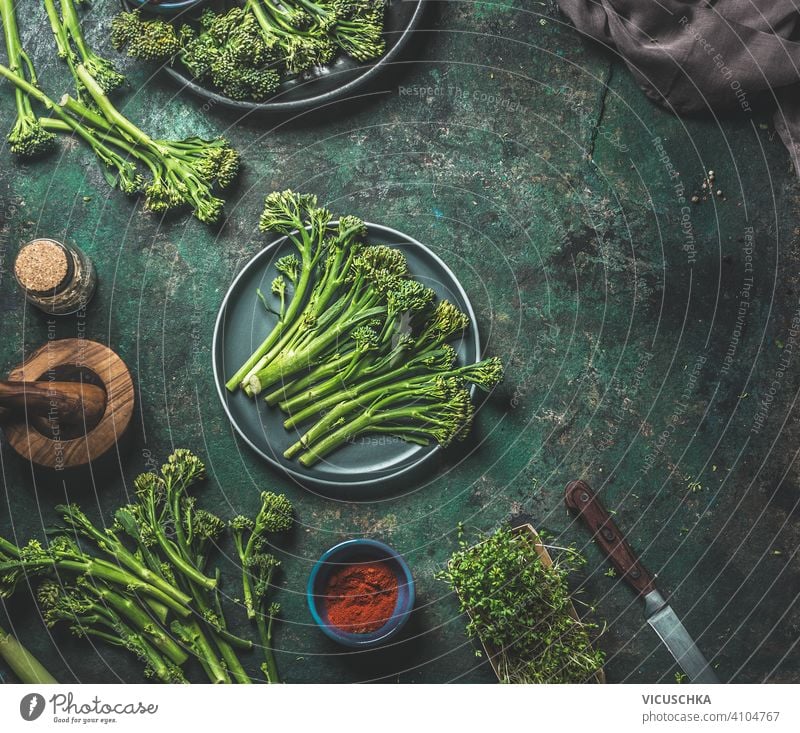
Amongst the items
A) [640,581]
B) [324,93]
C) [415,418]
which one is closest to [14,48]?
[324,93]

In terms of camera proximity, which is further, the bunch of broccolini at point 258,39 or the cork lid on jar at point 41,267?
the bunch of broccolini at point 258,39

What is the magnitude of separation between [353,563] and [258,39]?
173 cm

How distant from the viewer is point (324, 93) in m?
2.38

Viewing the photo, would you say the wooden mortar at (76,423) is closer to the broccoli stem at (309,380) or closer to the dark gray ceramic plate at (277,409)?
the dark gray ceramic plate at (277,409)

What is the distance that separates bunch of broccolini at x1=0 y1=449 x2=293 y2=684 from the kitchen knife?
0.97 meters

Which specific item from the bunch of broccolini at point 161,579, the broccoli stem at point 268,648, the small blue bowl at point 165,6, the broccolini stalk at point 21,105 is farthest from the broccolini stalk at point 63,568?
the small blue bowl at point 165,6

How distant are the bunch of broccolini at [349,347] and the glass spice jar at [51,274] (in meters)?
0.59

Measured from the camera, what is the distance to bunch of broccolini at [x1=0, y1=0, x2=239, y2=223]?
2.37 m

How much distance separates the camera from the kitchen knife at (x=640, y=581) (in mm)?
2291

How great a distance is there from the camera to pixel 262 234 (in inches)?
95.6

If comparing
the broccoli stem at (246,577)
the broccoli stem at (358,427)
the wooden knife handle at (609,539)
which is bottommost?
the broccoli stem at (246,577)

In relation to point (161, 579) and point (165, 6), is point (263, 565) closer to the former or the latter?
point (161, 579)

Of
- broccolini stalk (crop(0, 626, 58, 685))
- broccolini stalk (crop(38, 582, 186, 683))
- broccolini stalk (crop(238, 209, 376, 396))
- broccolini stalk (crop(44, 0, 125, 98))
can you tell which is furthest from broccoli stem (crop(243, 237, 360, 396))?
broccolini stalk (crop(0, 626, 58, 685))
